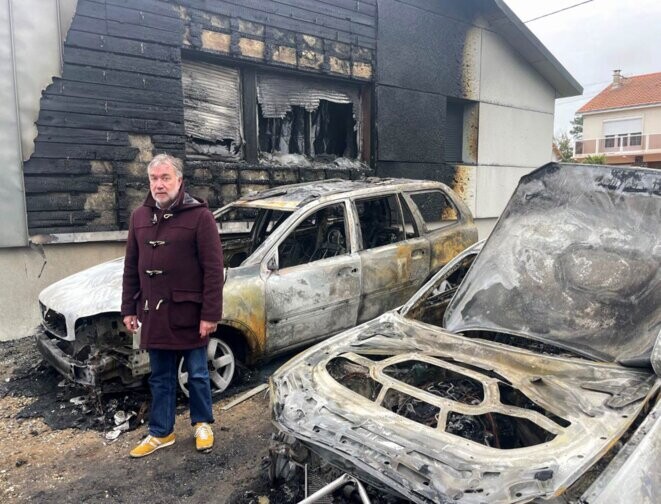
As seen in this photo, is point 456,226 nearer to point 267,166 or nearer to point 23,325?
point 267,166

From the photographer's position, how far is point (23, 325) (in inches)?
228

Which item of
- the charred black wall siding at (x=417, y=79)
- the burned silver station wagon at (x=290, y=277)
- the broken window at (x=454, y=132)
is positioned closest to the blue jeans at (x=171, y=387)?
the burned silver station wagon at (x=290, y=277)

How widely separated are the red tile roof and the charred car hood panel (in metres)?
37.7

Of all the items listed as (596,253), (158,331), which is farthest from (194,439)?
(596,253)

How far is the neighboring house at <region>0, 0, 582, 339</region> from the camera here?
571cm

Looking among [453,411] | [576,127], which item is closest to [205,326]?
[453,411]

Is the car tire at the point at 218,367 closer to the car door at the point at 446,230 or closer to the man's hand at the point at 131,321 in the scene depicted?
the man's hand at the point at 131,321

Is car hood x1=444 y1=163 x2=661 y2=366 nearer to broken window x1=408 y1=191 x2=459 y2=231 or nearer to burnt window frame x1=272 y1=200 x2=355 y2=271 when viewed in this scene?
burnt window frame x1=272 y1=200 x2=355 y2=271

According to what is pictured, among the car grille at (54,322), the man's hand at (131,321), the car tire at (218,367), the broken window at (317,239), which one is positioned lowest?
the car tire at (218,367)

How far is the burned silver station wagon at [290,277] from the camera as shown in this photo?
3834mm

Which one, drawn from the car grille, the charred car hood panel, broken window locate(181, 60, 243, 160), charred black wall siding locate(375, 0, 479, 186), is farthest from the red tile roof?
the car grille

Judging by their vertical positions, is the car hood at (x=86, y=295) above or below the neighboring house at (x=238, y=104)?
below

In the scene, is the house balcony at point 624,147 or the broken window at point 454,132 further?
the house balcony at point 624,147

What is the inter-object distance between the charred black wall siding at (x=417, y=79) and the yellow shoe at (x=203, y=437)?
20.3 feet
